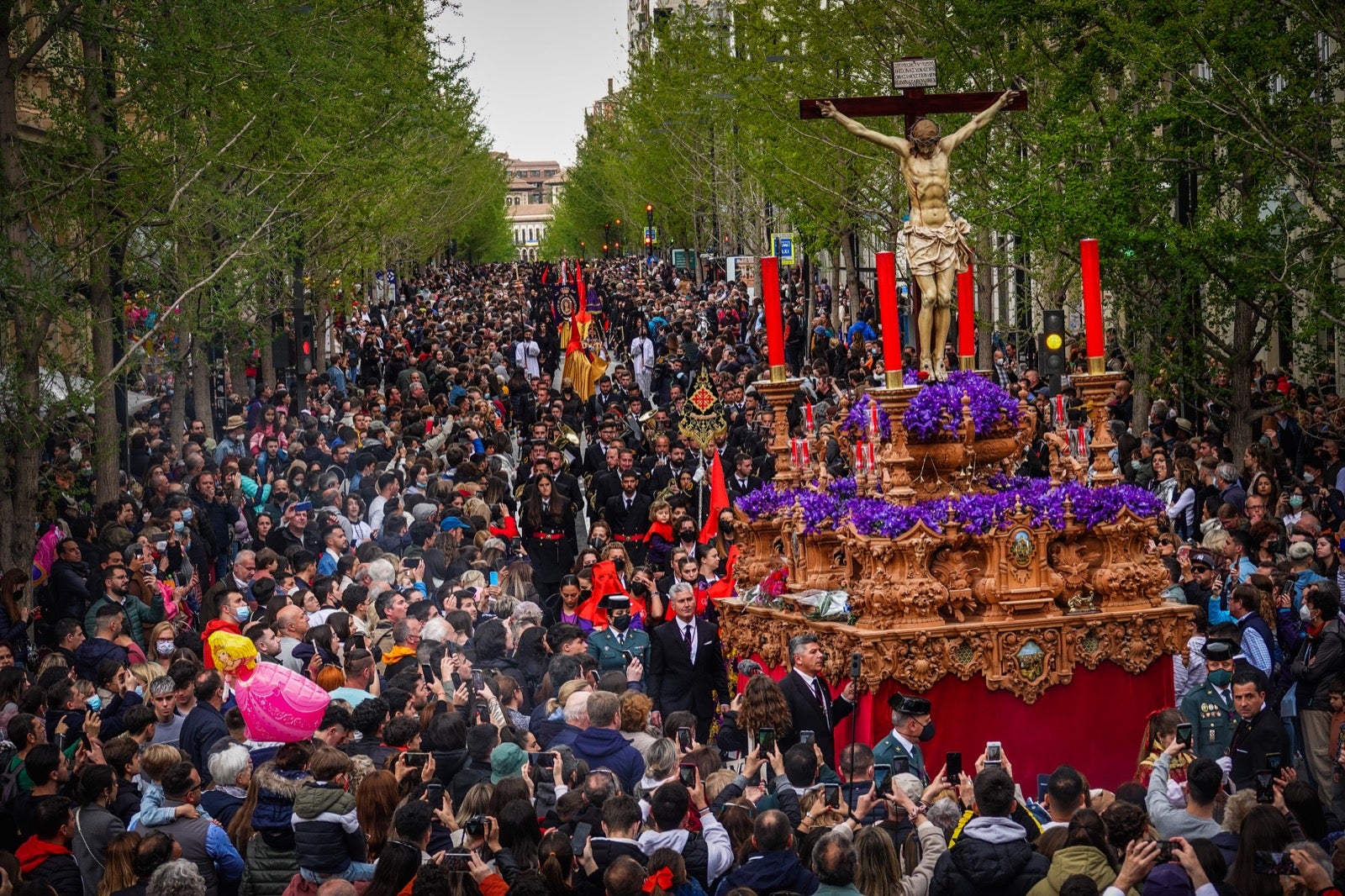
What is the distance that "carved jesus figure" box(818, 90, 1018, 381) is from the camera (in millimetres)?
14578

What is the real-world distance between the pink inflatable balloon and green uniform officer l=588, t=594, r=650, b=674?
3145 millimetres

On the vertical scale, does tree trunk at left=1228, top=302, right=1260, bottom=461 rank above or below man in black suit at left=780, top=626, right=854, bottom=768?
above

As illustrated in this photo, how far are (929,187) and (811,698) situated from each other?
4.49 meters

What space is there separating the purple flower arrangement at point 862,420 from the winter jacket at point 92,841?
651 centimetres

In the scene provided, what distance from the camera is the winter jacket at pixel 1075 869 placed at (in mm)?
8086

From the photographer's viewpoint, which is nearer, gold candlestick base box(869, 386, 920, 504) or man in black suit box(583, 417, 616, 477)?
gold candlestick base box(869, 386, 920, 504)

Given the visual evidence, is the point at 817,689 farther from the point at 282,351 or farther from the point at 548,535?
the point at 282,351

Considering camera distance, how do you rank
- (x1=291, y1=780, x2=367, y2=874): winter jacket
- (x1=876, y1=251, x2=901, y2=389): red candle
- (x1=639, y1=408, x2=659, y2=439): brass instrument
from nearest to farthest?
(x1=291, y1=780, x2=367, y2=874): winter jacket < (x1=876, y1=251, x2=901, y2=389): red candle < (x1=639, y1=408, x2=659, y2=439): brass instrument

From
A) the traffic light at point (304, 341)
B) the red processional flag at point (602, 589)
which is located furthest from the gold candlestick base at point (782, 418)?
the traffic light at point (304, 341)

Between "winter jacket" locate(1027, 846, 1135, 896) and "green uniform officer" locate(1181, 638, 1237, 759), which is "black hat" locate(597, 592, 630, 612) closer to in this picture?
"green uniform officer" locate(1181, 638, 1237, 759)

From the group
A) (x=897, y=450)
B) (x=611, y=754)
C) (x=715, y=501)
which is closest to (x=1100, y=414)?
(x=897, y=450)

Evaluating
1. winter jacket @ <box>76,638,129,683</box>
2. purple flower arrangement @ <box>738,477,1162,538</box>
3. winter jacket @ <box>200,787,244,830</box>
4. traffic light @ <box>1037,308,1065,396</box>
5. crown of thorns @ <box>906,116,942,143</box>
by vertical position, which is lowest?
winter jacket @ <box>200,787,244,830</box>

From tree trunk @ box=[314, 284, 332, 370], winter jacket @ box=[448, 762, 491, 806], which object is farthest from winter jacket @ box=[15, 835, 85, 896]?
tree trunk @ box=[314, 284, 332, 370]

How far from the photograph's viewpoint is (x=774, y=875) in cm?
834
